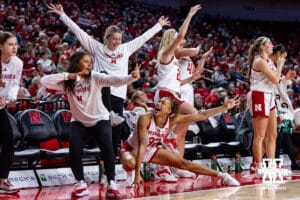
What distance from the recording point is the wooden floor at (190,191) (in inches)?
235

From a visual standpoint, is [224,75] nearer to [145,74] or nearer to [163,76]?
[145,74]

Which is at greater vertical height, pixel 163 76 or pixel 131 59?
pixel 131 59

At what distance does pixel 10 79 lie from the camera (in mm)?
6199

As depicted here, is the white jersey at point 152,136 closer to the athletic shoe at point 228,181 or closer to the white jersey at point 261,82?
the athletic shoe at point 228,181

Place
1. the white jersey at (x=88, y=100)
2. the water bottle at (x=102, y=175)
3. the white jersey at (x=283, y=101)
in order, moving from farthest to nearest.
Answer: the white jersey at (x=283, y=101), the water bottle at (x=102, y=175), the white jersey at (x=88, y=100)

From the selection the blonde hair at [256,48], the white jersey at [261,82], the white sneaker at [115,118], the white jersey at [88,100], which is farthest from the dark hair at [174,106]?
the white jersey at [88,100]

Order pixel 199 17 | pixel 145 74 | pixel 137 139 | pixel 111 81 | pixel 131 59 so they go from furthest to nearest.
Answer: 1. pixel 199 17
2. pixel 131 59
3. pixel 145 74
4. pixel 137 139
5. pixel 111 81

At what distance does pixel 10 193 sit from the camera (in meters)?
6.36

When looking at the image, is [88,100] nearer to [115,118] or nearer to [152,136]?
[115,118]

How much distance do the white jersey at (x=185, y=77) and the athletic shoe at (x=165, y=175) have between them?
3.04 ft

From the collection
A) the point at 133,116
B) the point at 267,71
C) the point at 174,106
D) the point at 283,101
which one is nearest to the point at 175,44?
the point at 174,106

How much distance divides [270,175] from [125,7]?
17.3 m

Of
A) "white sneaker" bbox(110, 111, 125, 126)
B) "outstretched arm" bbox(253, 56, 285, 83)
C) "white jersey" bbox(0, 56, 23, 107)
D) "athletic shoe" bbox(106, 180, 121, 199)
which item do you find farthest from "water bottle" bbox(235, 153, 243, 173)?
"white jersey" bbox(0, 56, 23, 107)

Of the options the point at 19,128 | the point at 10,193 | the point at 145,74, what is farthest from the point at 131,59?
the point at 10,193
